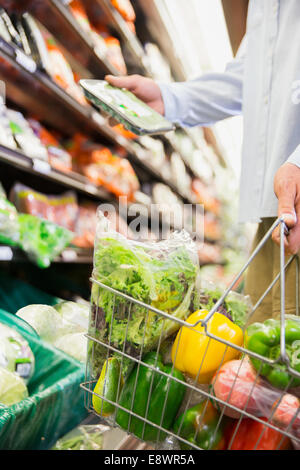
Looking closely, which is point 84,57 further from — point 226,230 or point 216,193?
point 226,230

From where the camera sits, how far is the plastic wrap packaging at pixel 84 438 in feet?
3.88

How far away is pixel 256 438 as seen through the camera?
23.0 inches

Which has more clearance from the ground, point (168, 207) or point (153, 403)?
point (168, 207)

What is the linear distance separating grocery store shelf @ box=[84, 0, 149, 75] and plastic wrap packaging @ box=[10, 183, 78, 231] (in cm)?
111

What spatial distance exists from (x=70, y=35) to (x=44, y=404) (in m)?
1.93

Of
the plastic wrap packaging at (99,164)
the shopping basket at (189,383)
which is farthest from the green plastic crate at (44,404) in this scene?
the plastic wrap packaging at (99,164)

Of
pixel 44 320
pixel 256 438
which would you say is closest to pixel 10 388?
pixel 44 320

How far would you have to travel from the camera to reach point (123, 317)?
0.70 m

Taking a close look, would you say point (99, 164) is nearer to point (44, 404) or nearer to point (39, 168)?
point (39, 168)

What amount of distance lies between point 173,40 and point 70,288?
234 centimetres

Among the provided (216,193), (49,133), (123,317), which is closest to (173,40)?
(49,133)

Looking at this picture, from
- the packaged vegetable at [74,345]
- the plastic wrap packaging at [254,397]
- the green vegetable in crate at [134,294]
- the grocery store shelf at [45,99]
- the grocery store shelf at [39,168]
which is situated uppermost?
the grocery store shelf at [45,99]

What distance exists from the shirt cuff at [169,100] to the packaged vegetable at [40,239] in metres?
0.73

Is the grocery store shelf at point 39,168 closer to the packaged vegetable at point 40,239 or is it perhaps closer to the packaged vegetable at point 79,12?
the packaged vegetable at point 40,239
